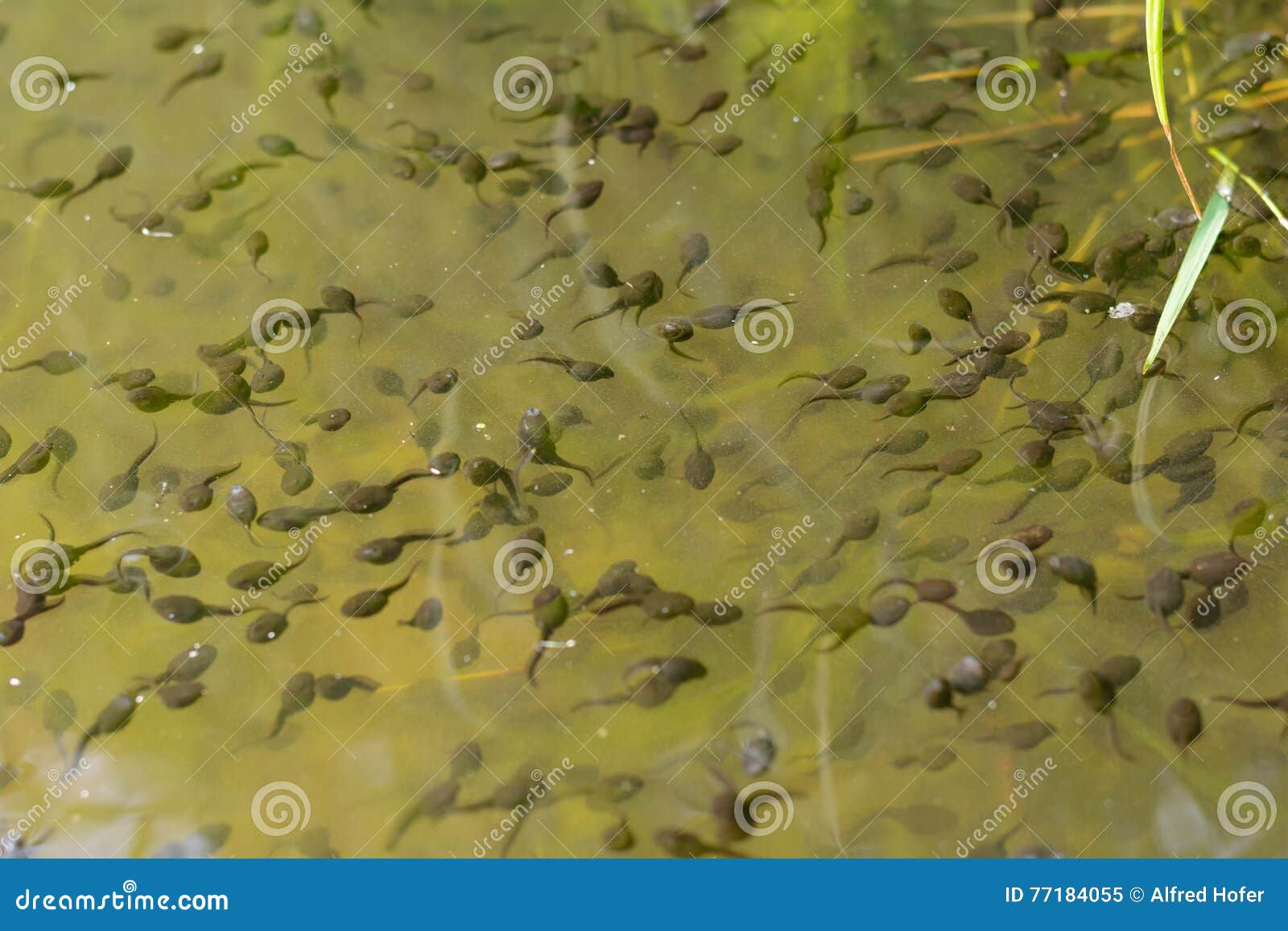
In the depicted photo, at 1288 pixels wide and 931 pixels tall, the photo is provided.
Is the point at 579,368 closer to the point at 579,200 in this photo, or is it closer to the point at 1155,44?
the point at 579,200

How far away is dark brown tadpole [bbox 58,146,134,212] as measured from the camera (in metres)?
2.04

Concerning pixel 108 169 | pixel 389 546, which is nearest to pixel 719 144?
pixel 389 546

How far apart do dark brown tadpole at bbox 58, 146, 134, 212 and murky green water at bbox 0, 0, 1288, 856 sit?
0.02 metres

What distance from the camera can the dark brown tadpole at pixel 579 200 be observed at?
199 centimetres

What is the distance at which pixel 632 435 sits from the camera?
6.14 ft

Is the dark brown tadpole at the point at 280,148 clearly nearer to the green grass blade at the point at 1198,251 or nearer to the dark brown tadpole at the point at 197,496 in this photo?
the dark brown tadpole at the point at 197,496

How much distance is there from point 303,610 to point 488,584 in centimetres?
34

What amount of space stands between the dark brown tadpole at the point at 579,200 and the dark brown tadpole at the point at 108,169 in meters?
0.89

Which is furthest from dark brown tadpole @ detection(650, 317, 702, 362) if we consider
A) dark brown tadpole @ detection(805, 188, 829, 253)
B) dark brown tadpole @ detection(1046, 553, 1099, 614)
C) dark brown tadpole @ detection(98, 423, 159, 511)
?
dark brown tadpole @ detection(98, 423, 159, 511)

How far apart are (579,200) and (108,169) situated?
38.5 inches

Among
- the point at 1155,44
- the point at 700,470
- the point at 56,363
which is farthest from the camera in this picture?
the point at 56,363

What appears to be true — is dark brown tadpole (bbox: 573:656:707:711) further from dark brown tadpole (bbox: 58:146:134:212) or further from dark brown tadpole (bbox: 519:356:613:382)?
dark brown tadpole (bbox: 58:146:134:212)

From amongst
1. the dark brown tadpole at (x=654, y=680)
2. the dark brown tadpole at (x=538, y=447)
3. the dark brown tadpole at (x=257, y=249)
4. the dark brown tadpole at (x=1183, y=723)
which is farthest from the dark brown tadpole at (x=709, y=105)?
the dark brown tadpole at (x=1183, y=723)

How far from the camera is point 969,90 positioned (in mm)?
2082
